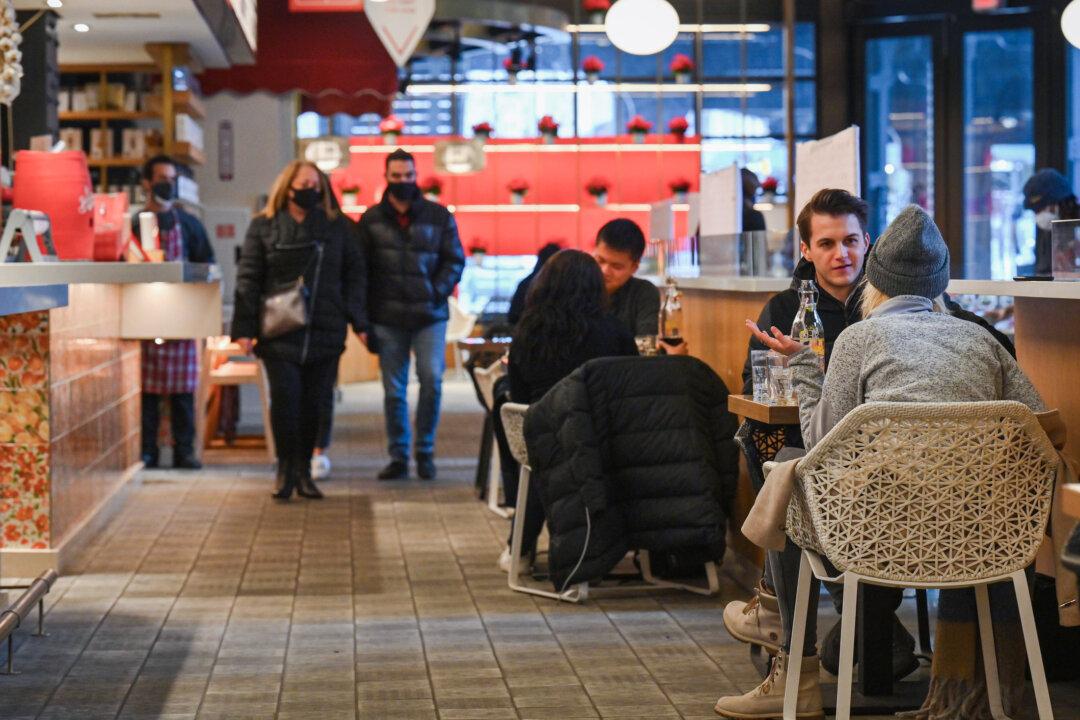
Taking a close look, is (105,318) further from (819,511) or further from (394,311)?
(819,511)

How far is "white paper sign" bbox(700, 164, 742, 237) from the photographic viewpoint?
569 centimetres

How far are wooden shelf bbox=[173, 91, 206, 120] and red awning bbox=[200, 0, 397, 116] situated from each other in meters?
0.45

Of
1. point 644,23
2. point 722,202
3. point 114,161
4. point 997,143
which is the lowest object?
point 722,202

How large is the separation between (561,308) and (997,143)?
959cm

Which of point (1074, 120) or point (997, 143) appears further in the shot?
point (997, 143)

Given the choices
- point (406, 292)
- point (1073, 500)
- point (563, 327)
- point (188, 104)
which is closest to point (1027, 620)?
point (1073, 500)

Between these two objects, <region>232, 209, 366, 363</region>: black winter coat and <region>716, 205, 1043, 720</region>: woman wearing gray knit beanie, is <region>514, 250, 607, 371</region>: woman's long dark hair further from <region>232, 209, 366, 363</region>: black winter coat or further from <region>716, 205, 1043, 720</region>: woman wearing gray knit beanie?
<region>232, 209, 366, 363</region>: black winter coat

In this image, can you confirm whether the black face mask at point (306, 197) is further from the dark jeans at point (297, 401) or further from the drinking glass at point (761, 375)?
the drinking glass at point (761, 375)

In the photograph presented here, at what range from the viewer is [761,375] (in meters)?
3.80

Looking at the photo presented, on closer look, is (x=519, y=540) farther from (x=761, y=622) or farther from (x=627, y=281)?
(x=761, y=622)

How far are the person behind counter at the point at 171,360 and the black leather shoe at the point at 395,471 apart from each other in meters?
1.11

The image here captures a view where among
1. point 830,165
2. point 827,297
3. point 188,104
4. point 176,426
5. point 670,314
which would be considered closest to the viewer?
point 827,297

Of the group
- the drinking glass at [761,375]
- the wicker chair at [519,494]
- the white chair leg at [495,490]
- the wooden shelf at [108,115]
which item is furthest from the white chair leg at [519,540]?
the wooden shelf at [108,115]

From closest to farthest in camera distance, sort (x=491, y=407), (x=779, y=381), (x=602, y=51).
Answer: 1. (x=779, y=381)
2. (x=491, y=407)
3. (x=602, y=51)
